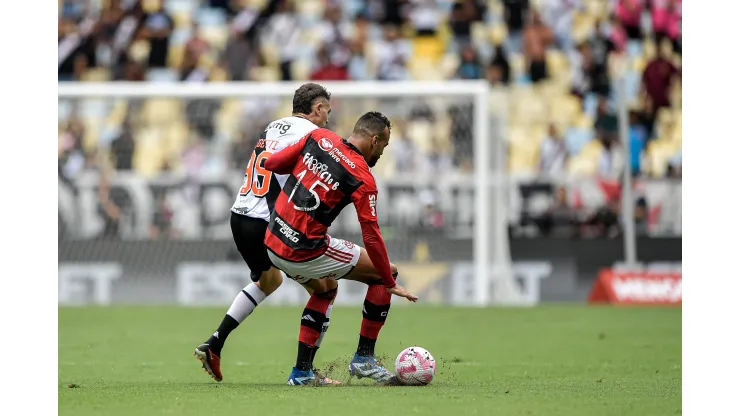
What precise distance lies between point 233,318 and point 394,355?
274 centimetres

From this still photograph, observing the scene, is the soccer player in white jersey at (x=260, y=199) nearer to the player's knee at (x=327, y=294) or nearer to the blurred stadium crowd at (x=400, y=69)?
the player's knee at (x=327, y=294)

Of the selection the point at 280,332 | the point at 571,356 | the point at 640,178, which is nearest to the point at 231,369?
the point at 571,356

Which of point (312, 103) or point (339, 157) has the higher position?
point (312, 103)

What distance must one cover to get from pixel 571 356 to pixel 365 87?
9.10 metres

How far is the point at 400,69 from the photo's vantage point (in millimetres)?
23797

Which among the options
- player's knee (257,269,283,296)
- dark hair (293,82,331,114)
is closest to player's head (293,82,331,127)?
dark hair (293,82,331,114)

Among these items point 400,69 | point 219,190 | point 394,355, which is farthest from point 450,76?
point 394,355

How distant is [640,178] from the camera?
1978cm

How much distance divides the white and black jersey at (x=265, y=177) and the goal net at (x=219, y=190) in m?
10.2

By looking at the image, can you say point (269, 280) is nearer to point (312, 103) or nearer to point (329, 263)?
point (329, 263)

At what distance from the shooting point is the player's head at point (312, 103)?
8.52m

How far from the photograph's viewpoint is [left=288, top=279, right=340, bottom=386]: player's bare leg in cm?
818

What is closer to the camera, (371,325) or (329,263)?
(329,263)

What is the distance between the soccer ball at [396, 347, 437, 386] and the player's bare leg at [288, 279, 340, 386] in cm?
50
